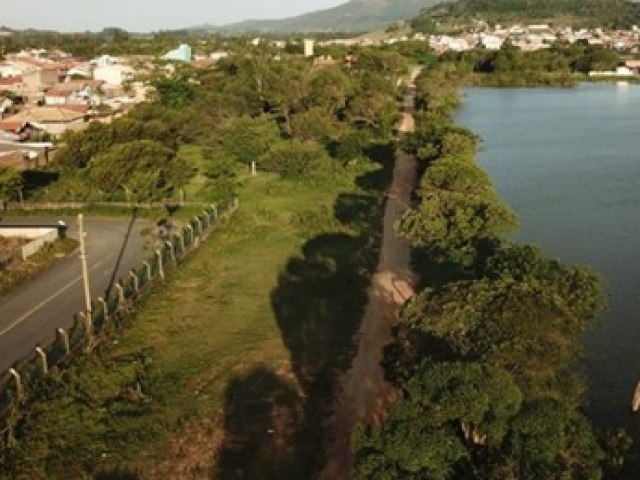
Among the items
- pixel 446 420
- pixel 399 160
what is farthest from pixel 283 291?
pixel 399 160

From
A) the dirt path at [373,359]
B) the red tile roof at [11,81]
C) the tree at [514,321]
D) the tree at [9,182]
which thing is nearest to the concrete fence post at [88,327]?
the dirt path at [373,359]

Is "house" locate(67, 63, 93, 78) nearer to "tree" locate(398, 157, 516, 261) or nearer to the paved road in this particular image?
the paved road

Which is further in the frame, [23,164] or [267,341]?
[23,164]

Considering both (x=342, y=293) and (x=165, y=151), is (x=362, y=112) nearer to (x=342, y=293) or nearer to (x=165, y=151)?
(x=165, y=151)

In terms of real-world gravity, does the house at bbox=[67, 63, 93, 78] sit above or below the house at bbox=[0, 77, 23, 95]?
above

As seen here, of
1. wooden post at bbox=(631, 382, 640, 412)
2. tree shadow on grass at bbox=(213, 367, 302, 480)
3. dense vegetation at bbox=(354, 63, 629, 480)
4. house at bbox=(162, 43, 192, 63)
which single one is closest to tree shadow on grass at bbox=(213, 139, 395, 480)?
tree shadow on grass at bbox=(213, 367, 302, 480)

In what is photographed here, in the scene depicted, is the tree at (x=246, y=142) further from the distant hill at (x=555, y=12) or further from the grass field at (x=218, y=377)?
the distant hill at (x=555, y=12)
